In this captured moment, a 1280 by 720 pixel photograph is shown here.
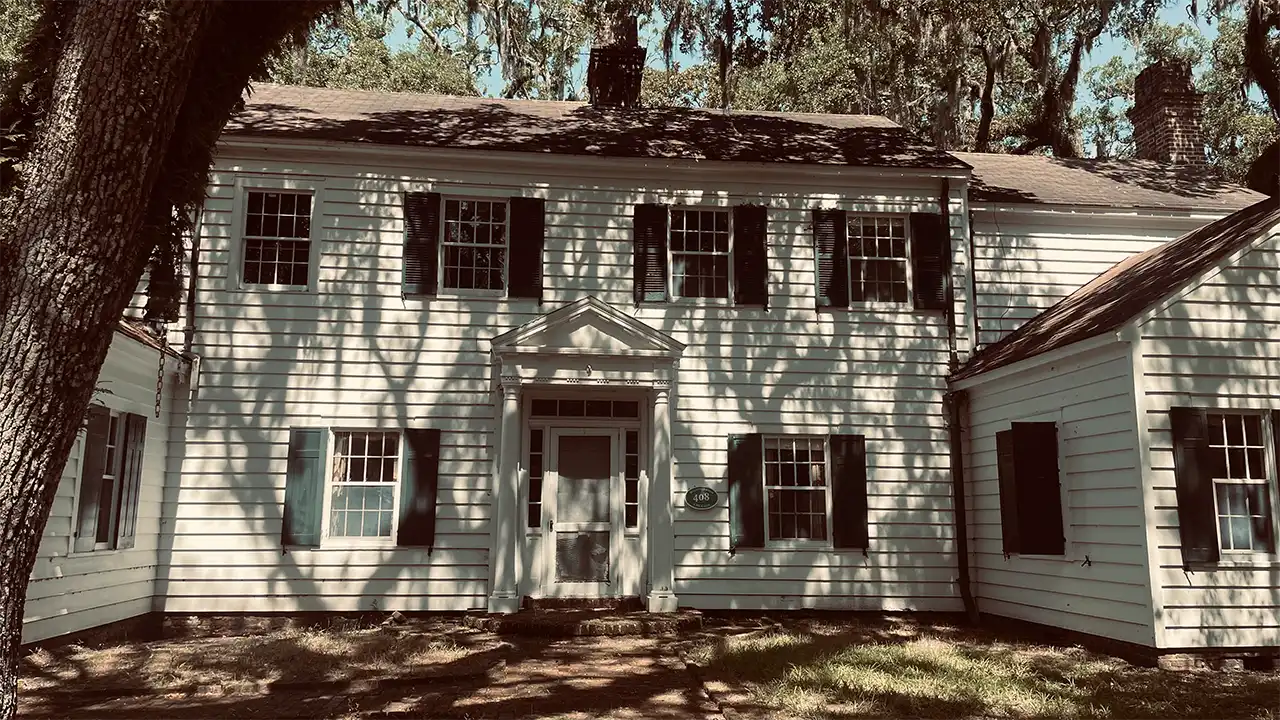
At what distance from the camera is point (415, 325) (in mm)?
10609

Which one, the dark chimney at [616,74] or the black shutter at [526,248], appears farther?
the dark chimney at [616,74]

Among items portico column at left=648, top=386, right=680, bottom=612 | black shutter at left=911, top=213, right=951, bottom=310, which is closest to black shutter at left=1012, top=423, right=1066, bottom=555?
black shutter at left=911, top=213, right=951, bottom=310

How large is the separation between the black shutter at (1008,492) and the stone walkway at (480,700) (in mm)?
4263

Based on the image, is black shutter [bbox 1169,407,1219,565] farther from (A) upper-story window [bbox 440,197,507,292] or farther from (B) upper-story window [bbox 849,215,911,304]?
(A) upper-story window [bbox 440,197,507,292]

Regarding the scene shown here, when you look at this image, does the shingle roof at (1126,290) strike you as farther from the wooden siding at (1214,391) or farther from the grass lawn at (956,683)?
the grass lawn at (956,683)

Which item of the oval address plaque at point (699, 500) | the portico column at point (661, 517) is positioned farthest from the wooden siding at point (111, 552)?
the oval address plaque at point (699, 500)

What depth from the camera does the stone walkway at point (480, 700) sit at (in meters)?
5.94

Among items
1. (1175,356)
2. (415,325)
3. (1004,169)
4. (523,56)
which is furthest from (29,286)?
(523,56)

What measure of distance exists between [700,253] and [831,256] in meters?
1.66

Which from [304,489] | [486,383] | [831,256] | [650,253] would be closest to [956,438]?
[831,256]

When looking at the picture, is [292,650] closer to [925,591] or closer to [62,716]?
[62,716]

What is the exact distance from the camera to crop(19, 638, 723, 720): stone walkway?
5.94 meters

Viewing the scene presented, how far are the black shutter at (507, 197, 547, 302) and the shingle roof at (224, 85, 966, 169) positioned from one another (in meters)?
0.71

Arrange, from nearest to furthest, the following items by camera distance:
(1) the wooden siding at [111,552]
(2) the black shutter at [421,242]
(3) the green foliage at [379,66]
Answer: (1) the wooden siding at [111,552] < (2) the black shutter at [421,242] < (3) the green foliage at [379,66]
